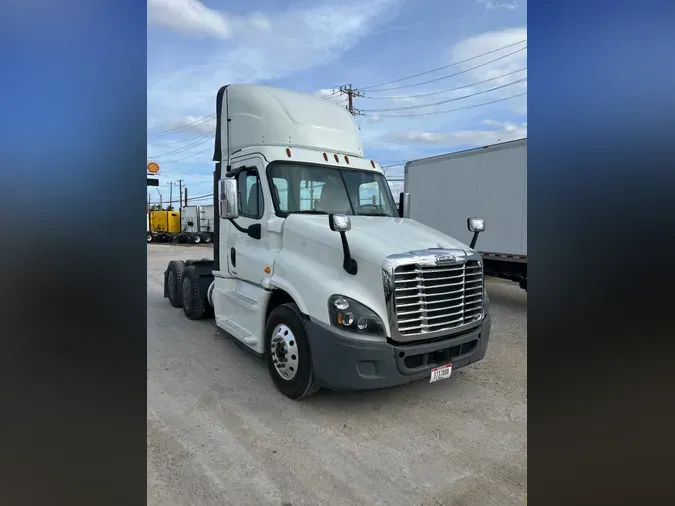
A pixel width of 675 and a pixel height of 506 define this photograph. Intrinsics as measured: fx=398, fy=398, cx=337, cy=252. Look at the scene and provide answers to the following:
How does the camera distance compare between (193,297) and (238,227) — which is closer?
(238,227)

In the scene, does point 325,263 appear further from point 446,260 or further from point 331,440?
point 331,440

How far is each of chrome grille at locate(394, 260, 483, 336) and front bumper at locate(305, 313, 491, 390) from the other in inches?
8.2

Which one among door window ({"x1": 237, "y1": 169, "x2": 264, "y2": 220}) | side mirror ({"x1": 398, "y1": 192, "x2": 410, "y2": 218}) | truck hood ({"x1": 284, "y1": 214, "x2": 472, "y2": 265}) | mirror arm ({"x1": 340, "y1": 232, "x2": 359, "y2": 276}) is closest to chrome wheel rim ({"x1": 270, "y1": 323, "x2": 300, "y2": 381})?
mirror arm ({"x1": 340, "y1": 232, "x2": 359, "y2": 276})

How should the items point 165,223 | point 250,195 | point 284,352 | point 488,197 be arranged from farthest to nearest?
point 165,223
point 488,197
point 250,195
point 284,352

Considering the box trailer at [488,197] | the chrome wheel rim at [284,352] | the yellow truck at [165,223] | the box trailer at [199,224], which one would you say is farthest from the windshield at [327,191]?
the yellow truck at [165,223]

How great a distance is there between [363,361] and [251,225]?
2404mm

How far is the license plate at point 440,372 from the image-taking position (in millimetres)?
3835

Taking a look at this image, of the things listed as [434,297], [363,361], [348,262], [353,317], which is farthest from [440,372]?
[348,262]

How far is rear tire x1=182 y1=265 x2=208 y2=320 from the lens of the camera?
24.6ft

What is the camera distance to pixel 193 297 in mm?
7566
